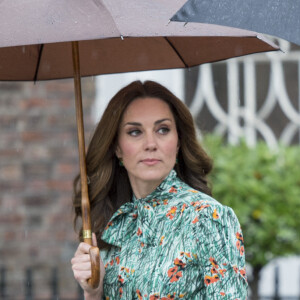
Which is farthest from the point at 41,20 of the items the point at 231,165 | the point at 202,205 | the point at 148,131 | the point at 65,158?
the point at 65,158

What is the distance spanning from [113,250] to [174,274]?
451 millimetres

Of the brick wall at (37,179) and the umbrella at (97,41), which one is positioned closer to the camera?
the umbrella at (97,41)

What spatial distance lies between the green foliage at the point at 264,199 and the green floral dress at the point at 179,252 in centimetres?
257

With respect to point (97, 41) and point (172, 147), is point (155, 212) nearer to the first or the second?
point (172, 147)

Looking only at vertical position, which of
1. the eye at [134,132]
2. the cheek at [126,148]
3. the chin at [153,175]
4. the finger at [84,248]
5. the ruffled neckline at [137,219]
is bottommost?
the finger at [84,248]

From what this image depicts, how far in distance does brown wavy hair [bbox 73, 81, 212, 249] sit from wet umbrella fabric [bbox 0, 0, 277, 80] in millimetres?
258

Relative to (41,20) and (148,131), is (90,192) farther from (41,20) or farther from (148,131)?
(41,20)

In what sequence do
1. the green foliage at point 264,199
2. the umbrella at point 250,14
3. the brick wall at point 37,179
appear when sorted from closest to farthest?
1. the umbrella at point 250,14
2. the green foliage at point 264,199
3. the brick wall at point 37,179

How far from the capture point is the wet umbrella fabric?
3.00m

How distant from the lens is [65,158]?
7.12 m

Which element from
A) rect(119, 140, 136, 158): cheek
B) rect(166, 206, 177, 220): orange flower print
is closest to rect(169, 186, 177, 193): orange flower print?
rect(166, 206, 177, 220): orange flower print

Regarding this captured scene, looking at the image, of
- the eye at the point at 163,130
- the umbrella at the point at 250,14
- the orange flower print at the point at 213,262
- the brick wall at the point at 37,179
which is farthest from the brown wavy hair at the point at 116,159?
the brick wall at the point at 37,179

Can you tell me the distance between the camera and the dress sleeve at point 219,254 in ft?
10.3

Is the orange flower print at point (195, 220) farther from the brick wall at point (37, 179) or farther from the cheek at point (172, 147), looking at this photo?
the brick wall at point (37, 179)
